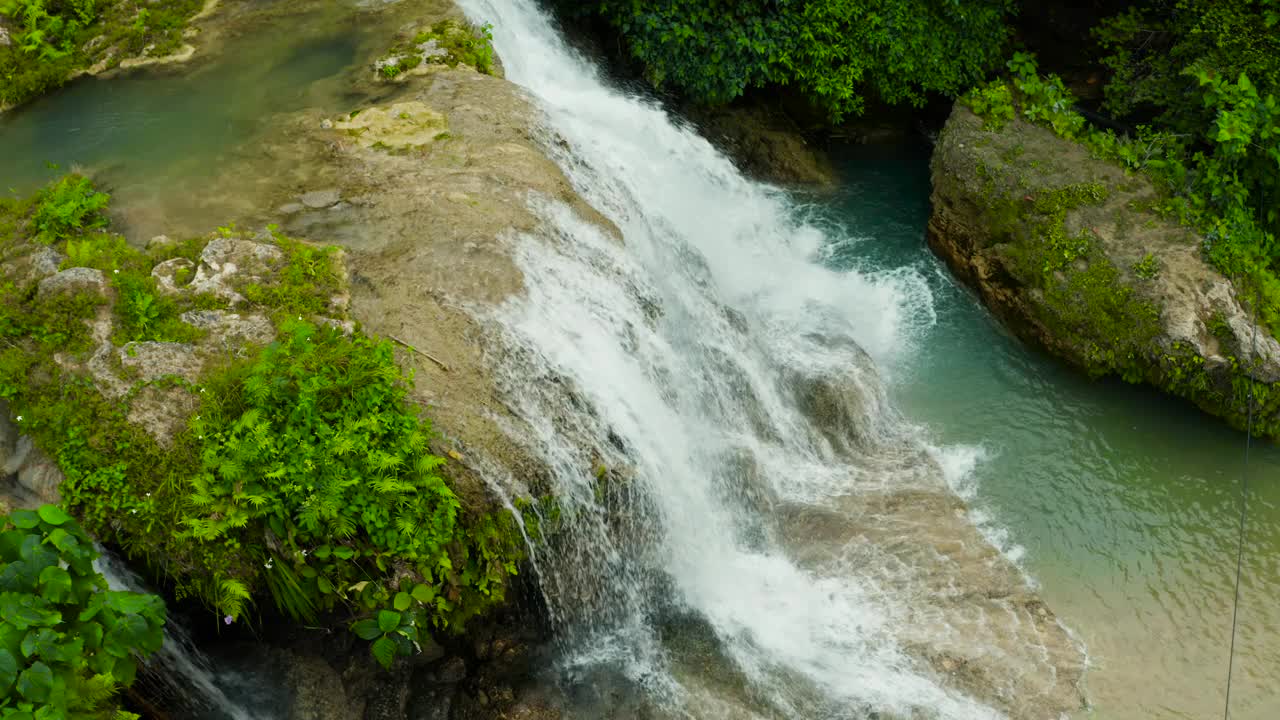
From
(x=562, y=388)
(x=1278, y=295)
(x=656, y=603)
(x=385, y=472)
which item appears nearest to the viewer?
(x=385, y=472)

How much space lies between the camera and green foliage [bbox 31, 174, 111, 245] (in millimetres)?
6477

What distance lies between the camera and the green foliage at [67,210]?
6.48m

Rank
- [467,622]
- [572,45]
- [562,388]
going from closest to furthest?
[467,622] → [562,388] → [572,45]

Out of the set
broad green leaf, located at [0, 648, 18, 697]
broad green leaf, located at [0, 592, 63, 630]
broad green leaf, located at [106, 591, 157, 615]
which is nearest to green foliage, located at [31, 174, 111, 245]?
broad green leaf, located at [106, 591, 157, 615]

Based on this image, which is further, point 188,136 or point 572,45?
point 572,45

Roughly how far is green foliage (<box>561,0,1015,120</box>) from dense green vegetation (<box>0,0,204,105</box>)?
15.7 feet

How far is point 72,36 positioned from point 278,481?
7149mm

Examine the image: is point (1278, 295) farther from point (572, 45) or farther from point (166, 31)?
point (166, 31)

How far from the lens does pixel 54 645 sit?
3621 millimetres

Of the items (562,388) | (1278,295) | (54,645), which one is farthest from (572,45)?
(54,645)

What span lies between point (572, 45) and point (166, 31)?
4605mm

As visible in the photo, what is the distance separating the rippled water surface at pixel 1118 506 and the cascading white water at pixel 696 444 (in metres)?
0.69

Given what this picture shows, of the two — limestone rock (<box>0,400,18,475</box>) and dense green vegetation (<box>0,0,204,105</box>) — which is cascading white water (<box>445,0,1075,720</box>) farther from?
dense green vegetation (<box>0,0,204,105</box>)

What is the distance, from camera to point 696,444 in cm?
747
